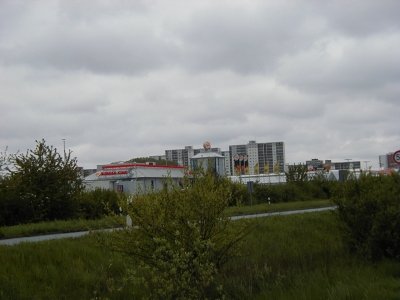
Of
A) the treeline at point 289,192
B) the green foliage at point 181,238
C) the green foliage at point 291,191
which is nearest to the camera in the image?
the green foliage at point 181,238

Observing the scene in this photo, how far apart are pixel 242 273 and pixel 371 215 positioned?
322cm

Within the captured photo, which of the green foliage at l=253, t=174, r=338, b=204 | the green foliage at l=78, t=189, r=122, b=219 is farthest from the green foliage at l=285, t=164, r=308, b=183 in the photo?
the green foliage at l=78, t=189, r=122, b=219

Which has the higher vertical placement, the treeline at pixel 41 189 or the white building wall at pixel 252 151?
the white building wall at pixel 252 151

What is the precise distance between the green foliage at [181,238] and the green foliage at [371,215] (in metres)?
3.62

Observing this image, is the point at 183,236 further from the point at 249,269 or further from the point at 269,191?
the point at 269,191

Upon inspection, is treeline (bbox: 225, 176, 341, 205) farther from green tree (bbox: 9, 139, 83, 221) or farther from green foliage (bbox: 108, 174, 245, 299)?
green foliage (bbox: 108, 174, 245, 299)

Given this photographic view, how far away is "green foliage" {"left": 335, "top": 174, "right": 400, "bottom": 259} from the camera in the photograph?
11070mm

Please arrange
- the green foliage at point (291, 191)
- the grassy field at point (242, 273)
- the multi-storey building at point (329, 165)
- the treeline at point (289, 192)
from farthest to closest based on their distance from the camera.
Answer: the multi-storey building at point (329, 165) < the green foliage at point (291, 191) < the treeline at point (289, 192) < the grassy field at point (242, 273)

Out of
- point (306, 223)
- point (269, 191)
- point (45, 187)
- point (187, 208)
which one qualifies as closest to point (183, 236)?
point (187, 208)

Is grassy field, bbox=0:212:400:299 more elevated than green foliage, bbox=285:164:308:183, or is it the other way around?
green foliage, bbox=285:164:308:183

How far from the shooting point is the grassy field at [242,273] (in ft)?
27.7

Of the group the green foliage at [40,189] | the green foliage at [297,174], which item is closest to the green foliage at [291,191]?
the green foliage at [297,174]

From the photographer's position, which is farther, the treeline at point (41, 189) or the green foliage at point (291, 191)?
the green foliage at point (291, 191)

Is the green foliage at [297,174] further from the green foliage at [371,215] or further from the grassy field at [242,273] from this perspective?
the green foliage at [371,215]
